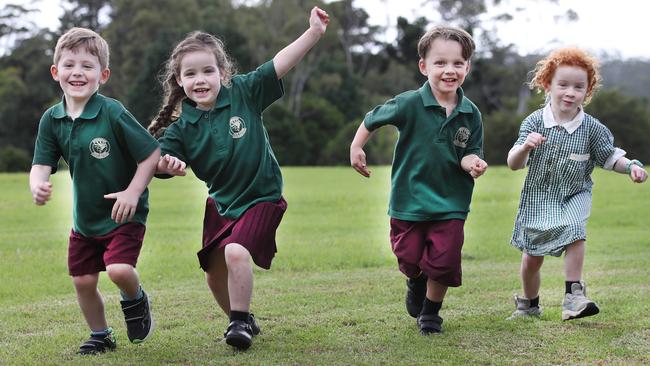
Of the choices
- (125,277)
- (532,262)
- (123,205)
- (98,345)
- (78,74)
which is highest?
(78,74)

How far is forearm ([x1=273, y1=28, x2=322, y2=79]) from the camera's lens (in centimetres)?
566

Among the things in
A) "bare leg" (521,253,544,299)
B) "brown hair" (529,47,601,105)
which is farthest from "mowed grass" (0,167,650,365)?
"brown hair" (529,47,601,105)

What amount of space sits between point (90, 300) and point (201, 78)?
143 centimetres

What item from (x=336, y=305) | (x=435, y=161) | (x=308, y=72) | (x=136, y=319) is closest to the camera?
(x=136, y=319)

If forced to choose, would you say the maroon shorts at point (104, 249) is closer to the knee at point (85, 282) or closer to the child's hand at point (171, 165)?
the knee at point (85, 282)

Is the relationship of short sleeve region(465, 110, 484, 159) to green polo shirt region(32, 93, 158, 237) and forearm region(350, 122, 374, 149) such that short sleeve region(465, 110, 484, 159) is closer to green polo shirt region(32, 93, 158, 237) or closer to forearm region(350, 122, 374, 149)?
forearm region(350, 122, 374, 149)

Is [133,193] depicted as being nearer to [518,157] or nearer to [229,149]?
[229,149]

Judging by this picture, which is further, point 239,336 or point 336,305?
point 336,305

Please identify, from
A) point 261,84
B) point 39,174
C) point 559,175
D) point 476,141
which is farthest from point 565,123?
point 39,174

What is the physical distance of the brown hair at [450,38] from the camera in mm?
5945

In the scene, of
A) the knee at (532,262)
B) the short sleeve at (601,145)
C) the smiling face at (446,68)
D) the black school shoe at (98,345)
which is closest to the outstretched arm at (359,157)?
the smiling face at (446,68)

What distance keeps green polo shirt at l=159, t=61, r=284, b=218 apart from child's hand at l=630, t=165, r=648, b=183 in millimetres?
2179

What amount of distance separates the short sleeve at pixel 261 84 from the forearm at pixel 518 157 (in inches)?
59.9

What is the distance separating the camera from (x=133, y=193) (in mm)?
5270
